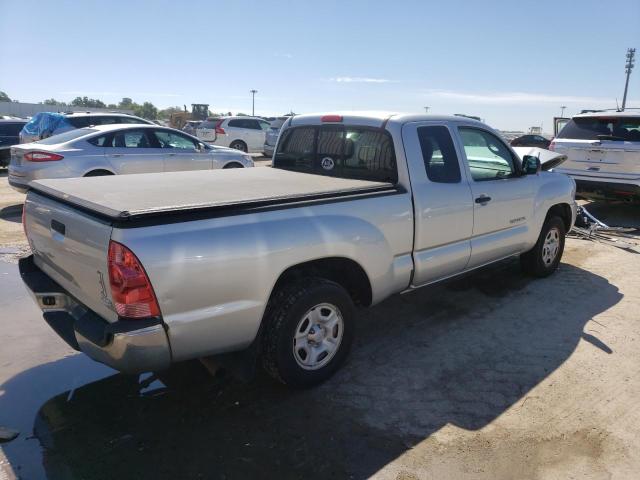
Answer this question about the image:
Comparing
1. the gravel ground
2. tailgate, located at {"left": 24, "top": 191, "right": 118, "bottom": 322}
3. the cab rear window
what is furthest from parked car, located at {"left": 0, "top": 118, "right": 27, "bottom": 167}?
tailgate, located at {"left": 24, "top": 191, "right": 118, "bottom": 322}

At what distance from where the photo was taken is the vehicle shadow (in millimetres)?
2674

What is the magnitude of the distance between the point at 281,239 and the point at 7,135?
1513 cm

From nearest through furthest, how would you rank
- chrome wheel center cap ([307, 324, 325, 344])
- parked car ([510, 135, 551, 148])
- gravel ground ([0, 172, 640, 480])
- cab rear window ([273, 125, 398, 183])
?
gravel ground ([0, 172, 640, 480])
chrome wheel center cap ([307, 324, 325, 344])
cab rear window ([273, 125, 398, 183])
parked car ([510, 135, 551, 148])

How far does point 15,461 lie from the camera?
2637mm

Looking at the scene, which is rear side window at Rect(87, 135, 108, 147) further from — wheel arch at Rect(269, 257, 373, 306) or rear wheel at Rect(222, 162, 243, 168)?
wheel arch at Rect(269, 257, 373, 306)

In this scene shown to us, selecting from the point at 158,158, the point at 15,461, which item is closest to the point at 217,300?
the point at 15,461

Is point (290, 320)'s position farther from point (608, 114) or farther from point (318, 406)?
point (608, 114)

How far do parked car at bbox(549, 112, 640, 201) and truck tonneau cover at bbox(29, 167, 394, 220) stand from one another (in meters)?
6.46

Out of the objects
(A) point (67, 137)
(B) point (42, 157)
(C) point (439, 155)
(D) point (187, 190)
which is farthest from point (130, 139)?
(C) point (439, 155)

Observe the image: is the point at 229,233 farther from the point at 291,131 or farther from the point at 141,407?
Answer: the point at 291,131

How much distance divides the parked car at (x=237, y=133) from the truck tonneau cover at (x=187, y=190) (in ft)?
54.7

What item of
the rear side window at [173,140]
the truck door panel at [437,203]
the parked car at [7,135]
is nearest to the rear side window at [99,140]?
the rear side window at [173,140]

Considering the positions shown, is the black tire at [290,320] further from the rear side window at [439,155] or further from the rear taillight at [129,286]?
the rear side window at [439,155]

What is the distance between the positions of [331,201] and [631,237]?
670 centimetres
